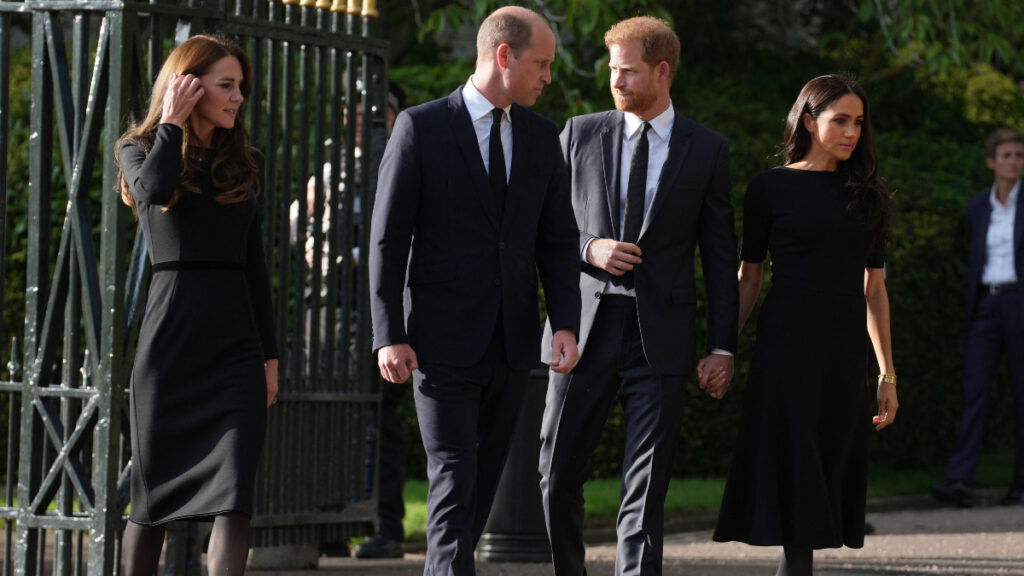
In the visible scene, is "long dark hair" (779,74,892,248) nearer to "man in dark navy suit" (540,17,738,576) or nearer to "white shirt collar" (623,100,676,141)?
"man in dark navy suit" (540,17,738,576)

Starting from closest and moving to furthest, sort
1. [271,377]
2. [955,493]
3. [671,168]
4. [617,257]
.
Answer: [271,377], [617,257], [671,168], [955,493]

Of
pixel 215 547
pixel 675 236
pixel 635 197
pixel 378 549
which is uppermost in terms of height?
pixel 635 197

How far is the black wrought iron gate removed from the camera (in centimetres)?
691

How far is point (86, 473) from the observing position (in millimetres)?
7059

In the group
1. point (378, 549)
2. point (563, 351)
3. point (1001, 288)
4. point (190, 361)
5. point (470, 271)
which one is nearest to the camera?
point (190, 361)

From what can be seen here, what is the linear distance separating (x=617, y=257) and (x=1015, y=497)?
6.30 metres

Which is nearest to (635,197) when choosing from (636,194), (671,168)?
(636,194)

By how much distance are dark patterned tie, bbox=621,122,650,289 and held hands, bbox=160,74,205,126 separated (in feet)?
5.17

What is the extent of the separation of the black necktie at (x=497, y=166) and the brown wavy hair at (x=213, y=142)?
2.51 ft

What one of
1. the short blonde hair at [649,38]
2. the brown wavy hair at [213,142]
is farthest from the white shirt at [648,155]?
the brown wavy hair at [213,142]

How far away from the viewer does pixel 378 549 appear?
9.04 meters

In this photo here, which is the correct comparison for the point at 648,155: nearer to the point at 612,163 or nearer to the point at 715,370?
the point at 612,163

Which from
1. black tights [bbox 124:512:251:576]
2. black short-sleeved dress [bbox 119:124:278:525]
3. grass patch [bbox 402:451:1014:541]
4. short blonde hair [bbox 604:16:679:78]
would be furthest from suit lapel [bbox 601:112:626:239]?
grass patch [bbox 402:451:1014:541]

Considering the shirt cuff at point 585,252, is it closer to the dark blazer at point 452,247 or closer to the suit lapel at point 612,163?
the suit lapel at point 612,163
